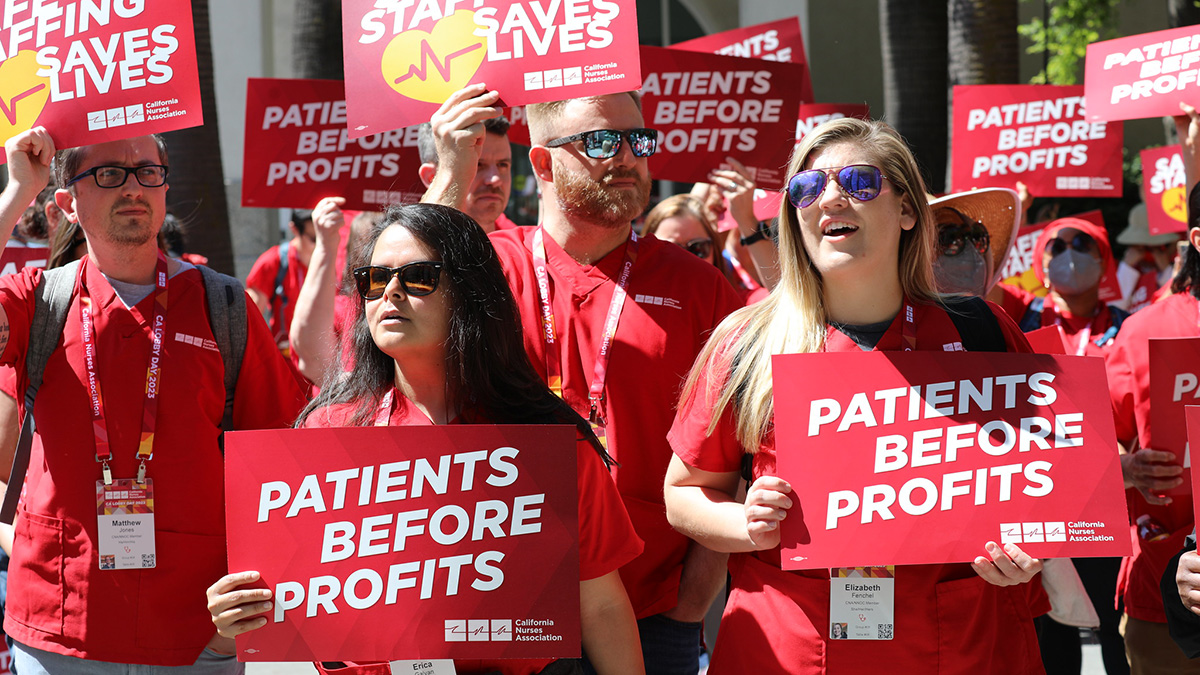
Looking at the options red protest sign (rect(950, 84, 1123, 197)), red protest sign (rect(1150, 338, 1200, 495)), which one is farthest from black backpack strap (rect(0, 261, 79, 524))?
red protest sign (rect(950, 84, 1123, 197))

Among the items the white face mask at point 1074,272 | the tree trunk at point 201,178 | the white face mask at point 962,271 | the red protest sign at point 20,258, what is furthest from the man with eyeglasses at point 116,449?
the tree trunk at point 201,178

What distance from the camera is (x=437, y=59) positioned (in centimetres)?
365

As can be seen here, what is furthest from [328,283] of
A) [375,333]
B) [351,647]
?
[351,647]

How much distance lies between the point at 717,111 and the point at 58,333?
318 cm

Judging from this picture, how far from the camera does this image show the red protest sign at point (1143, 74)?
195 inches

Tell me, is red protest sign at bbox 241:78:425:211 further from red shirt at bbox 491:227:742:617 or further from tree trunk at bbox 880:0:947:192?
tree trunk at bbox 880:0:947:192

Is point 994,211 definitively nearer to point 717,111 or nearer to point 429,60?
point 717,111

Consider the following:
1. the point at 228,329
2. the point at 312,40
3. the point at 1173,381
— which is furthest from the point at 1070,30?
the point at 228,329

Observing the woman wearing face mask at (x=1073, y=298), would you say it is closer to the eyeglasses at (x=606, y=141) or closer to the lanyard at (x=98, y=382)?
the eyeglasses at (x=606, y=141)

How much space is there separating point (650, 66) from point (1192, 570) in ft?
12.3

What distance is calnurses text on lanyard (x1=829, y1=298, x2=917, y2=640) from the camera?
2.63m

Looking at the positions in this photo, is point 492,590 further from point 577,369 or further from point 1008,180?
point 1008,180

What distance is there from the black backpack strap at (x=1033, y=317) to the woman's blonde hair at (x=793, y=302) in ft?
10.7

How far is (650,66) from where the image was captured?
578 centimetres
